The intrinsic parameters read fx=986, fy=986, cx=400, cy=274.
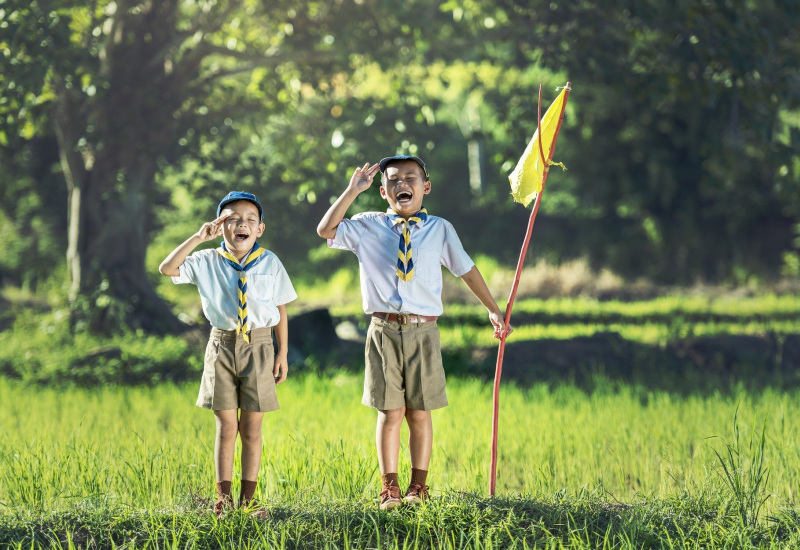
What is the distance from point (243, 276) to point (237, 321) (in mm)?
181

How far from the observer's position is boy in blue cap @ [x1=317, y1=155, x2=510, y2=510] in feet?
13.0

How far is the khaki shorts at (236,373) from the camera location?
393 centimetres

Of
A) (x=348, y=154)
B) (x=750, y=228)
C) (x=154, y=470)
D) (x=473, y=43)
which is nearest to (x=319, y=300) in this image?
(x=348, y=154)

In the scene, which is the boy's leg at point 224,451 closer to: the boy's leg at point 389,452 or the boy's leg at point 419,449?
the boy's leg at point 389,452

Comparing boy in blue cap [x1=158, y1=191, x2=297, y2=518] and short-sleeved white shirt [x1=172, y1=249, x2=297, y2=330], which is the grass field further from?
short-sleeved white shirt [x1=172, y1=249, x2=297, y2=330]

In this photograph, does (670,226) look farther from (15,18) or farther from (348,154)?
(15,18)

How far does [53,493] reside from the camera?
4473 mm

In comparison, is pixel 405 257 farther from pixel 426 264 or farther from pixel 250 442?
pixel 250 442

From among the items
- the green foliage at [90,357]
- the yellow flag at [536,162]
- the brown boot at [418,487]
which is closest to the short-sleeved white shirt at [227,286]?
the brown boot at [418,487]

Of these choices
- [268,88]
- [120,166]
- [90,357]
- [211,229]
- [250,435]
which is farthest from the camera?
[268,88]

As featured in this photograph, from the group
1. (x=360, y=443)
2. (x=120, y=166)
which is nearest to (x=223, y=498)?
(x=360, y=443)

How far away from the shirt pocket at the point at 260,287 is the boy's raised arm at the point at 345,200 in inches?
11.6

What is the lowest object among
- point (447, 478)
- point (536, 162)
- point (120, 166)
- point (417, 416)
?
point (447, 478)

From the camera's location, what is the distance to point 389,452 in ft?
13.2
